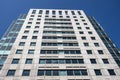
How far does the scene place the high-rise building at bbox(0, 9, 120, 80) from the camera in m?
33.1

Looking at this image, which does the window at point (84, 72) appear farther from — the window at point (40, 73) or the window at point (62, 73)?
the window at point (40, 73)

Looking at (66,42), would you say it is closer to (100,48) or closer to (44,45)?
(44,45)

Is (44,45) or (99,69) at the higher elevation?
(44,45)

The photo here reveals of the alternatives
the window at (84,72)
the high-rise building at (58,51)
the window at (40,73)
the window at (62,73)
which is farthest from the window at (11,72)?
the window at (84,72)

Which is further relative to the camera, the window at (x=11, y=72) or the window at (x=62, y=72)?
the window at (x=62, y=72)

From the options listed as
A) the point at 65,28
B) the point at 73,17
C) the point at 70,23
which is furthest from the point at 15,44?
the point at 73,17

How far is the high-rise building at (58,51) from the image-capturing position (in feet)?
108

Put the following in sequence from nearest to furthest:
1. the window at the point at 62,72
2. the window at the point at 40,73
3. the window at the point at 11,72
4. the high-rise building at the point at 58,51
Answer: the window at the point at 11,72
the window at the point at 40,73
the high-rise building at the point at 58,51
the window at the point at 62,72

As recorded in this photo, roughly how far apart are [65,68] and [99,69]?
22.4 feet

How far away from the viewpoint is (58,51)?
40062 millimetres

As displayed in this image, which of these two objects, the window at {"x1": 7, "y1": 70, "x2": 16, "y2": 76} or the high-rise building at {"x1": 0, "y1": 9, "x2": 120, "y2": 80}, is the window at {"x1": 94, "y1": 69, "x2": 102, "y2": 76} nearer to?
the high-rise building at {"x1": 0, "y1": 9, "x2": 120, "y2": 80}

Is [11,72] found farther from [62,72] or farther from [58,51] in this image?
[58,51]

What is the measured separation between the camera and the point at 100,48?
133 ft

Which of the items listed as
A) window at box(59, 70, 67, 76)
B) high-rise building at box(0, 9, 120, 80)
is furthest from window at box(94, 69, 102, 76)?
window at box(59, 70, 67, 76)
